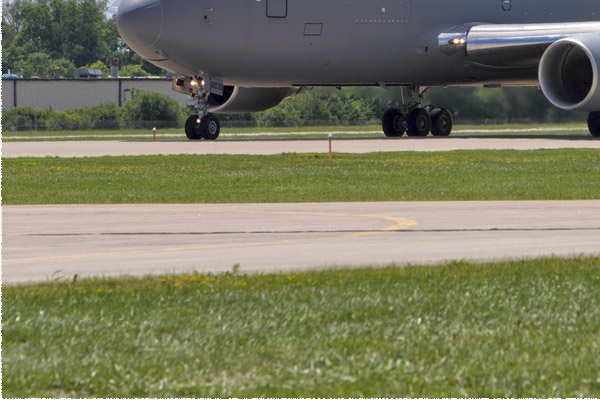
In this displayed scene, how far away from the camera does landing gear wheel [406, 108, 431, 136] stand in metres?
47.9

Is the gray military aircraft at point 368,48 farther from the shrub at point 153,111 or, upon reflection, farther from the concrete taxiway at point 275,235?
the shrub at point 153,111

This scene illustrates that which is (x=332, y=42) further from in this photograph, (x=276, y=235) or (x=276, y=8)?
(x=276, y=235)

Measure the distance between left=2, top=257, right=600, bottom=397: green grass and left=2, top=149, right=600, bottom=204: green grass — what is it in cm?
1004

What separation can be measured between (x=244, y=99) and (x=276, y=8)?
508 centimetres

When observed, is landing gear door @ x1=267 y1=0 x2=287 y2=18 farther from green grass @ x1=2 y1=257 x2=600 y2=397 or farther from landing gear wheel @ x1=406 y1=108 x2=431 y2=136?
green grass @ x1=2 y1=257 x2=600 y2=397

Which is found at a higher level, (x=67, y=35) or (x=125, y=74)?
(x=67, y=35)

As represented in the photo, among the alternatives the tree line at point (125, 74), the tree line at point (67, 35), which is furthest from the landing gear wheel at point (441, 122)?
the tree line at point (67, 35)

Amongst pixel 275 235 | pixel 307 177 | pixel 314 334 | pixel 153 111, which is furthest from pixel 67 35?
pixel 314 334

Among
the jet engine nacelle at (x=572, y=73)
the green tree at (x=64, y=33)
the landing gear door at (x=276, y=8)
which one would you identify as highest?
the green tree at (x=64, y=33)

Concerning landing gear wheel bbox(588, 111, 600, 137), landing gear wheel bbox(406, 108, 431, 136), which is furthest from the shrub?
landing gear wheel bbox(588, 111, 600, 137)

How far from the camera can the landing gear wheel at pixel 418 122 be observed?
47.9 m

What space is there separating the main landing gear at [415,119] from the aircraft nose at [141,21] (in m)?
10.6

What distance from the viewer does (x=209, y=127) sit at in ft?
144

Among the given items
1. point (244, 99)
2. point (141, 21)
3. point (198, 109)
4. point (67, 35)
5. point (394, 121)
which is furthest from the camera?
point (67, 35)
